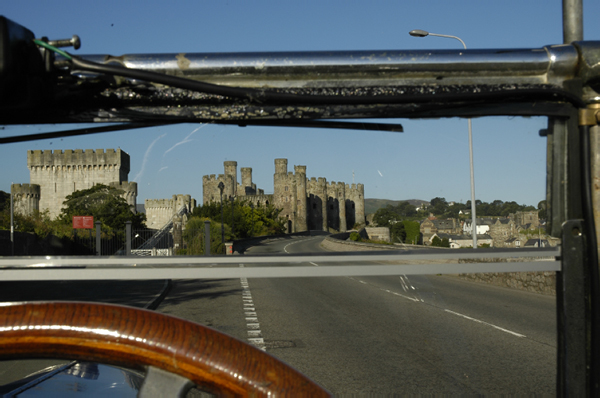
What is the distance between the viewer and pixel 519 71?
1621 mm

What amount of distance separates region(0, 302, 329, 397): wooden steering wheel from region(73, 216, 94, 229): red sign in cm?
89

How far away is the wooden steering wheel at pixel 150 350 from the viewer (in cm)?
88

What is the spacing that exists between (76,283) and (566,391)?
167 cm

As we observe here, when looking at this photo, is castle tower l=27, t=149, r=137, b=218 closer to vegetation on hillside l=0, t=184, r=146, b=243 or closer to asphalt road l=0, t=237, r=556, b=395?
vegetation on hillside l=0, t=184, r=146, b=243

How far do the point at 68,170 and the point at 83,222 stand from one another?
286 mm

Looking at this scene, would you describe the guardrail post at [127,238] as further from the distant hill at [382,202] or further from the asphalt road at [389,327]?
the distant hill at [382,202]

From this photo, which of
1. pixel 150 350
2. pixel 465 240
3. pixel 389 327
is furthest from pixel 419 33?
pixel 150 350

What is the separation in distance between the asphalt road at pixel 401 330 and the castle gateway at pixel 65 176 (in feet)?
1.67

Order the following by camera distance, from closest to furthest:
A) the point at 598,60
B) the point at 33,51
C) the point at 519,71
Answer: the point at 33,51, the point at 598,60, the point at 519,71

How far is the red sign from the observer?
1.77 meters

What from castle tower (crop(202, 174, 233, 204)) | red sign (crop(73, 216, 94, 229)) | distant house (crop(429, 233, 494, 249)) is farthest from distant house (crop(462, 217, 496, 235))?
red sign (crop(73, 216, 94, 229))

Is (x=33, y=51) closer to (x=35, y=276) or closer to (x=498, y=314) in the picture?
(x=35, y=276)

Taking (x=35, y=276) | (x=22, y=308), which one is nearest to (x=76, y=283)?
(x=35, y=276)

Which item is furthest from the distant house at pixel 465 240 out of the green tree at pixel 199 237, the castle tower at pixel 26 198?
the castle tower at pixel 26 198
